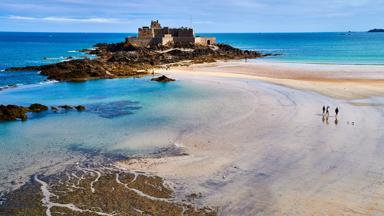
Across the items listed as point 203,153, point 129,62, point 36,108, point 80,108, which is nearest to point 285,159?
point 203,153

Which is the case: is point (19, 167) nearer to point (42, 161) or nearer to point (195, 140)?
point (42, 161)

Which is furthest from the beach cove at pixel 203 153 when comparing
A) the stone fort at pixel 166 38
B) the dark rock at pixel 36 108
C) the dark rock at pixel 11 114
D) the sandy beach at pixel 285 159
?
the stone fort at pixel 166 38

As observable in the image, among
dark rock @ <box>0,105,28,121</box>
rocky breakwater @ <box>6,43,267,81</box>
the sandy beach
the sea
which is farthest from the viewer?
rocky breakwater @ <box>6,43,267,81</box>

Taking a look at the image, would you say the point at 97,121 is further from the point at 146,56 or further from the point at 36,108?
the point at 146,56

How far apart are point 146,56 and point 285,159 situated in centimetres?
4719

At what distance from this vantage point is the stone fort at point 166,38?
7794 cm

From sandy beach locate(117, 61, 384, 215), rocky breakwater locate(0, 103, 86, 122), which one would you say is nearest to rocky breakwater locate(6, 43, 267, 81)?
rocky breakwater locate(0, 103, 86, 122)

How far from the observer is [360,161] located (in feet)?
53.6

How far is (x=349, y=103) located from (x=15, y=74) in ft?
122

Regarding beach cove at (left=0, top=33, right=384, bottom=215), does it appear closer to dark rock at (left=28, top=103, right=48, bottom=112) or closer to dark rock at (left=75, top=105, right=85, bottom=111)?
dark rock at (left=75, top=105, right=85, bottom=111)

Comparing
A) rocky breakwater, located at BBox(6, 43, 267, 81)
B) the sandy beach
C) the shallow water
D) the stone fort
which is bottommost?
the sandy beach

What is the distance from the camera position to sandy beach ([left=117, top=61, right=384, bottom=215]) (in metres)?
12.8

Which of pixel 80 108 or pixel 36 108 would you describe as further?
pixel 80 108

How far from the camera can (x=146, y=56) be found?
61.6 meters
